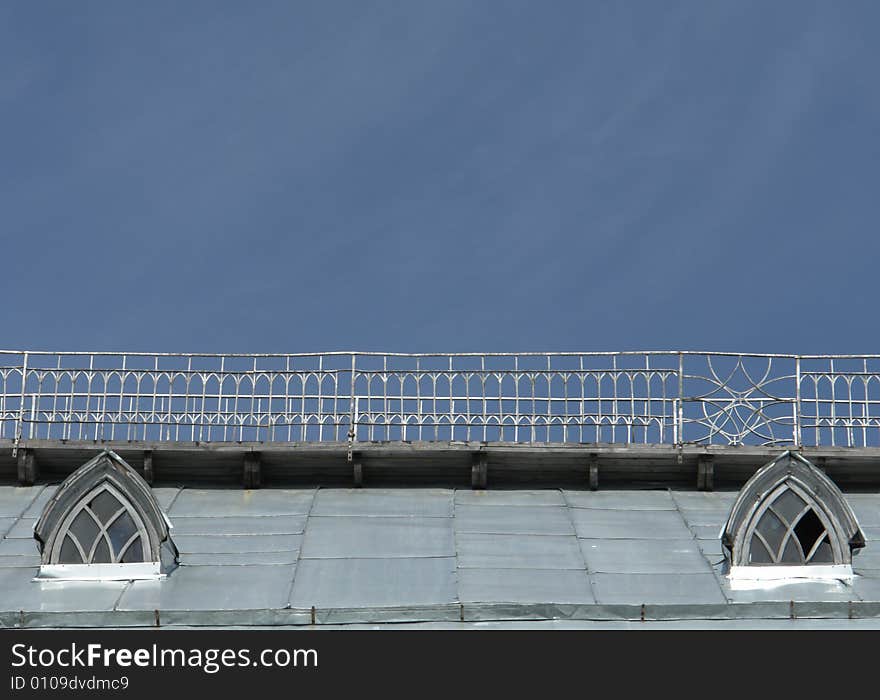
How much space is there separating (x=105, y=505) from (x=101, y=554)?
77cm

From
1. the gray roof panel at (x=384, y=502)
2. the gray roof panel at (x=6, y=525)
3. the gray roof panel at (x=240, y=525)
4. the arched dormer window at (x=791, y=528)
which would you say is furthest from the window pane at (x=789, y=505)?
the gray roof panel at (x=6, y=525)

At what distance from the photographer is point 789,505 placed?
29.0 m

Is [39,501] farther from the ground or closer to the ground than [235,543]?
farther from the ground

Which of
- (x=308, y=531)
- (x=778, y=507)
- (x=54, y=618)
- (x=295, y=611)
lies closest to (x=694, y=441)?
(x=778, y=507)

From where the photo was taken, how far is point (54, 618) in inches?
1001

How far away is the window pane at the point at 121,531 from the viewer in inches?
1145

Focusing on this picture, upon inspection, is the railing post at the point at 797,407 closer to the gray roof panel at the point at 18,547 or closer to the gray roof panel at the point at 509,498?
the gray roof panel at the point at 509,498

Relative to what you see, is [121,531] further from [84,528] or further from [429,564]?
[429,564]

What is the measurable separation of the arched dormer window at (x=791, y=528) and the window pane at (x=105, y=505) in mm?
9568

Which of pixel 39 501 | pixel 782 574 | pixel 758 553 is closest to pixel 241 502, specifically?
pixel 39 501

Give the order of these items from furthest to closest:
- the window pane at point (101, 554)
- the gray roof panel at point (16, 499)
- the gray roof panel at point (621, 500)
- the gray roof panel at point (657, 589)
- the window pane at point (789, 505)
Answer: the gray roof panel at point (621, 500) < the gray roof panel at point (16, 499) < the window pane at point (101, 554) < the window pane at point (789, 505) < the gray roof panel at point (657, 589)

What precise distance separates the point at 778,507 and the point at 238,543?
8.74 m

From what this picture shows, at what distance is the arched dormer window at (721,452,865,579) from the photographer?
2878 cm
